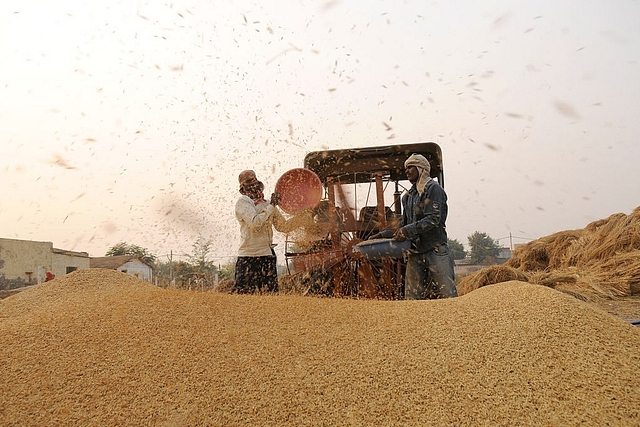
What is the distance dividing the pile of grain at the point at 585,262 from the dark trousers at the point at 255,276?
245 cm

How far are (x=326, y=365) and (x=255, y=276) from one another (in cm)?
190

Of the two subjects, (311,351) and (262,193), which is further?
(262,193)

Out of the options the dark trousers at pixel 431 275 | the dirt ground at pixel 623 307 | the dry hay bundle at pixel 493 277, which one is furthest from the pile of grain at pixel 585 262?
the dark trousers at pixel 431 275

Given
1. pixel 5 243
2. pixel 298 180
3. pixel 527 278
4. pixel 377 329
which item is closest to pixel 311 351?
pixel 377 329

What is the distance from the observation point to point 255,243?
3.68 meters

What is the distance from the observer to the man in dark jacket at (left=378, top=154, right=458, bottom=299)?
3516 millimetres

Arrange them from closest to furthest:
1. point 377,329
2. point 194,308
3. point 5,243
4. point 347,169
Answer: point 377,329
point 194,308
point 347,169
point 5,243

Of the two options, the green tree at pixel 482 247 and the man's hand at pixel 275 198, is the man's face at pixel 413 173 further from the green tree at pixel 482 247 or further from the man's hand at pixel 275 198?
the green tree at pixel 482 247

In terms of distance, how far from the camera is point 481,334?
199cm

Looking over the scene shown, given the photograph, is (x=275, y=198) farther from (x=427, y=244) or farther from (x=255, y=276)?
(x=427, y=244)

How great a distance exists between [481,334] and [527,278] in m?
3.40

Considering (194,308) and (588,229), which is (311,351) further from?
(588,229)

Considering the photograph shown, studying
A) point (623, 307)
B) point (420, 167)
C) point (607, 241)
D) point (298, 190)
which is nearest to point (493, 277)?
point (623, 307)

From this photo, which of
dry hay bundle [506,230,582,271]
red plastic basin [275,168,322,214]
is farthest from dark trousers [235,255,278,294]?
dry hay bundle [506,230,582,271]
